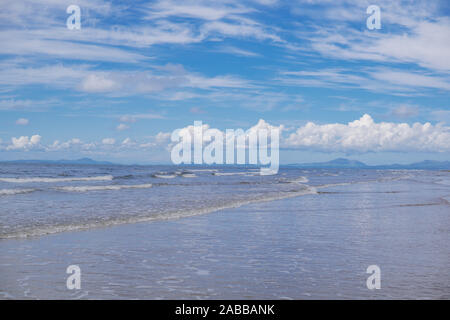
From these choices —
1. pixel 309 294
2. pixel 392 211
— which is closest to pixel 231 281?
pixel 309 294

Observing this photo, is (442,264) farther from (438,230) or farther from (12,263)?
(12,263)

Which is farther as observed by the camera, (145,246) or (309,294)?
(145,246)

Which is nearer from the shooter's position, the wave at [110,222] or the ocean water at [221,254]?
the ocean water at [221,254]

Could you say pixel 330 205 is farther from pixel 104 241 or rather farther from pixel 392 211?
pixel 104 241

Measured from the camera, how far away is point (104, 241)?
12719 mm

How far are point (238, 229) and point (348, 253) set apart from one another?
488 cm

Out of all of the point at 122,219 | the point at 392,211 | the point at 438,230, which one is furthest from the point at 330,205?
the point at 122,219

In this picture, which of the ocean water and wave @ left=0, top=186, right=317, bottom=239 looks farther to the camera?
wave @ left=0, top=186, right=317, bottom=239

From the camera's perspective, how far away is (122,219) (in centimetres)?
1739

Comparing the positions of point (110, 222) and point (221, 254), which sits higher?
point (110, 222)

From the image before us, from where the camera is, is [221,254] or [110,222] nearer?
[221,254]

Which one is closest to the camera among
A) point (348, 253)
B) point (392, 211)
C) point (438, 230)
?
point (348, 253)

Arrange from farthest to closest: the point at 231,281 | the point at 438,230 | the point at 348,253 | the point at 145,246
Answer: the point at 438,230 < the point at 145,246 < the point at 348,253 < the point at 231,281

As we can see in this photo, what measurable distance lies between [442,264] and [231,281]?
503 centimetres
